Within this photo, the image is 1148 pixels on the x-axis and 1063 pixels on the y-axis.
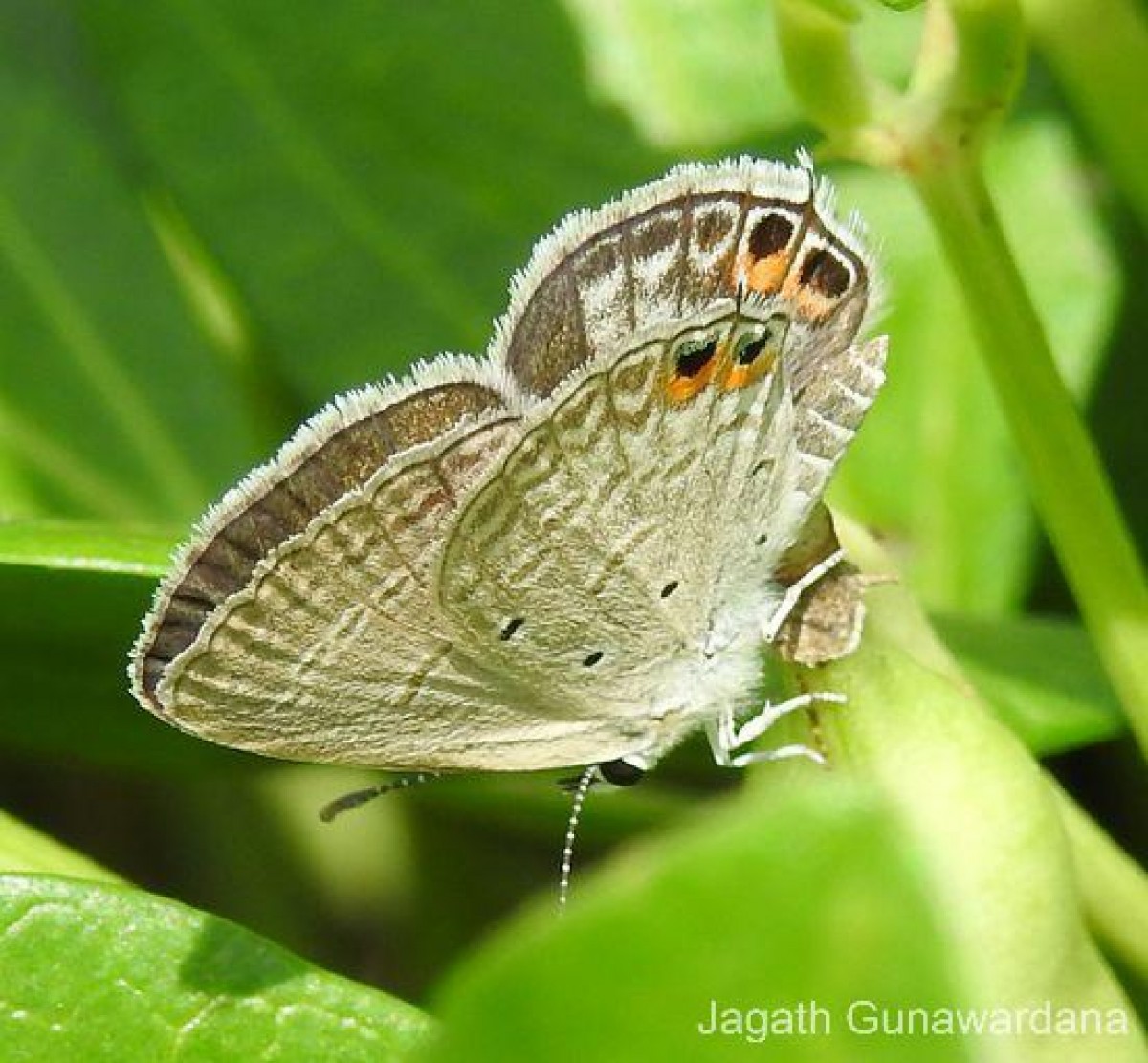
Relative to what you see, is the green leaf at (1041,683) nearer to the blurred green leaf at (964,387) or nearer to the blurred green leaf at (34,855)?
the blurred green leaf at (964,387)

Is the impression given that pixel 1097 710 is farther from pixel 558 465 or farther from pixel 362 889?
pixel 362 889

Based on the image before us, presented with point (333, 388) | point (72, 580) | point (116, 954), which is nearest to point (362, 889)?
point (333, 388)

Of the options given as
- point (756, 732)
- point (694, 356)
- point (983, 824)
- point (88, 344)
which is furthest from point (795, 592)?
point (88, 344)

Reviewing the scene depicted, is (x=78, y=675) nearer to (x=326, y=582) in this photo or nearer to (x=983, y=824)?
(x=326, y=582)

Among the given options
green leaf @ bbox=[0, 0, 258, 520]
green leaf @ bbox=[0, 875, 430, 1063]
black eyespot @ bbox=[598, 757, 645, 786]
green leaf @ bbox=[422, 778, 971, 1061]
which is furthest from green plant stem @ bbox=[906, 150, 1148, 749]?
green leaf @ bbox=[0, 0, 258, 520]

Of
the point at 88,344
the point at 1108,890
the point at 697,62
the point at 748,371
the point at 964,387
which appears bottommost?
the point at 1108,890
